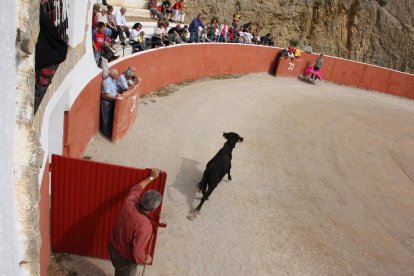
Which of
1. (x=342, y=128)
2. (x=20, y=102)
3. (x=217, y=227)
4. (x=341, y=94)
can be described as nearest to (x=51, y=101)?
(x=20, y=102)

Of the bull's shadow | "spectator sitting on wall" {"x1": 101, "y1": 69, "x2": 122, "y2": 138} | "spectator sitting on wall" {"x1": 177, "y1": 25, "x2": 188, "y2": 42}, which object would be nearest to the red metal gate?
the bull's shadow

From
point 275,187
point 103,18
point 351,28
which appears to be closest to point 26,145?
point 275,187

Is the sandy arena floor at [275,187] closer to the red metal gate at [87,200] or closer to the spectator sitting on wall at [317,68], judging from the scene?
the red metal gate at [87,200]

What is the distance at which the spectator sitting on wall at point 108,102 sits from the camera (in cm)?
867

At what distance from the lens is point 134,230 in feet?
13.9

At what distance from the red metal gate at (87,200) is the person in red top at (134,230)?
605mm

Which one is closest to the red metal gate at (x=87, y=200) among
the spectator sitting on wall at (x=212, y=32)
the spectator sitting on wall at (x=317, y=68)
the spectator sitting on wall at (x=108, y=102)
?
the spectator sitting on wall at (x=108, y=102)

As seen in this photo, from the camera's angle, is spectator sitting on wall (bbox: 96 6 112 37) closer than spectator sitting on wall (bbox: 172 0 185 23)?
Yes

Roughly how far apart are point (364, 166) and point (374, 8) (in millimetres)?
18586

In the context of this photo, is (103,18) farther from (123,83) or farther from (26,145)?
(26,145)

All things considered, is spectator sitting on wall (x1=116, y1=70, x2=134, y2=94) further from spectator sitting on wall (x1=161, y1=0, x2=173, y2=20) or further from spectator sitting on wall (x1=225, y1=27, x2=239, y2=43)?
spectator sitting on wall (x1=161, y1=0, x2=173, y2=20)

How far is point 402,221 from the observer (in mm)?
8422

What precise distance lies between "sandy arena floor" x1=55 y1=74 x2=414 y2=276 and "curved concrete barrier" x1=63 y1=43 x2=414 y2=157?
2.13 feet

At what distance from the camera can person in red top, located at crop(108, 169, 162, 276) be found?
4211 millimetres
